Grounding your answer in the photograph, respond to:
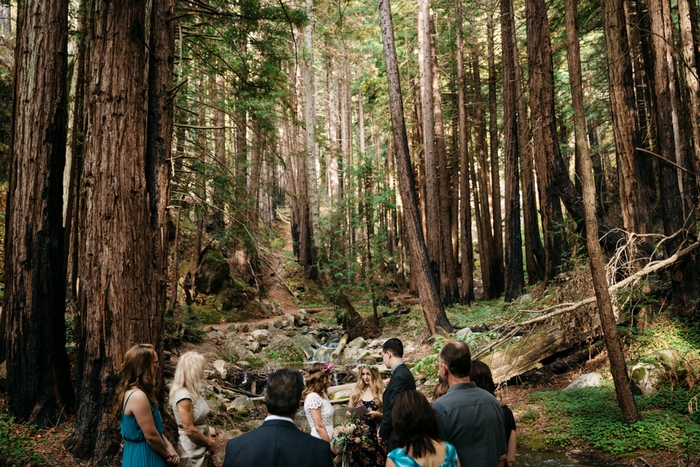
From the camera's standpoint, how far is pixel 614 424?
A: 6.40 metres

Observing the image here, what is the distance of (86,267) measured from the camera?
531 cm

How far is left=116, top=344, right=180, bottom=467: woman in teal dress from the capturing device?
3.51 meters

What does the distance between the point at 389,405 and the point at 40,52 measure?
261 inches

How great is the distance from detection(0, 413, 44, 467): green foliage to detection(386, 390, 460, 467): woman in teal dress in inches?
169

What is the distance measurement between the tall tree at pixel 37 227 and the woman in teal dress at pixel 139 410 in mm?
3531

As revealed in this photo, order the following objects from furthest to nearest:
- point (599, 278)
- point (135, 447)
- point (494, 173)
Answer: point (494, 173) < point (599, 278) < point (135, 447)

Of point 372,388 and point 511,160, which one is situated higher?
point 511,160

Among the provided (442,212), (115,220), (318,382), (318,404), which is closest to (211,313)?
(442,212)

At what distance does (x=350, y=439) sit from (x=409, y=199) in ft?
26.5

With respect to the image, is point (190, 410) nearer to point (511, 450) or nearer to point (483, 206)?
point (511, 450)

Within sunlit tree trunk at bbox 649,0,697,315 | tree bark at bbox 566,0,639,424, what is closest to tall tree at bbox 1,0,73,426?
tree bark at bbox 566,0,639,424

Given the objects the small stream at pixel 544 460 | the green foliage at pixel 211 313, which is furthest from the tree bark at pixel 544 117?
the green foliage at pixel 211 313

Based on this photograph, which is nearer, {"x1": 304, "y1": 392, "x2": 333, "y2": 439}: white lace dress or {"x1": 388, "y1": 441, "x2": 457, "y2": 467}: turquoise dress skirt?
{"x1": 388, "y1": 441, "x2": 457, "y2": 467}: turquoise dress skirt

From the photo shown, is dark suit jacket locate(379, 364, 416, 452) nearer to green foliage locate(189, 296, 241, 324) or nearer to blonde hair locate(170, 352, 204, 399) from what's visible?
blonde hair locate(170, 352, 204, 399)
